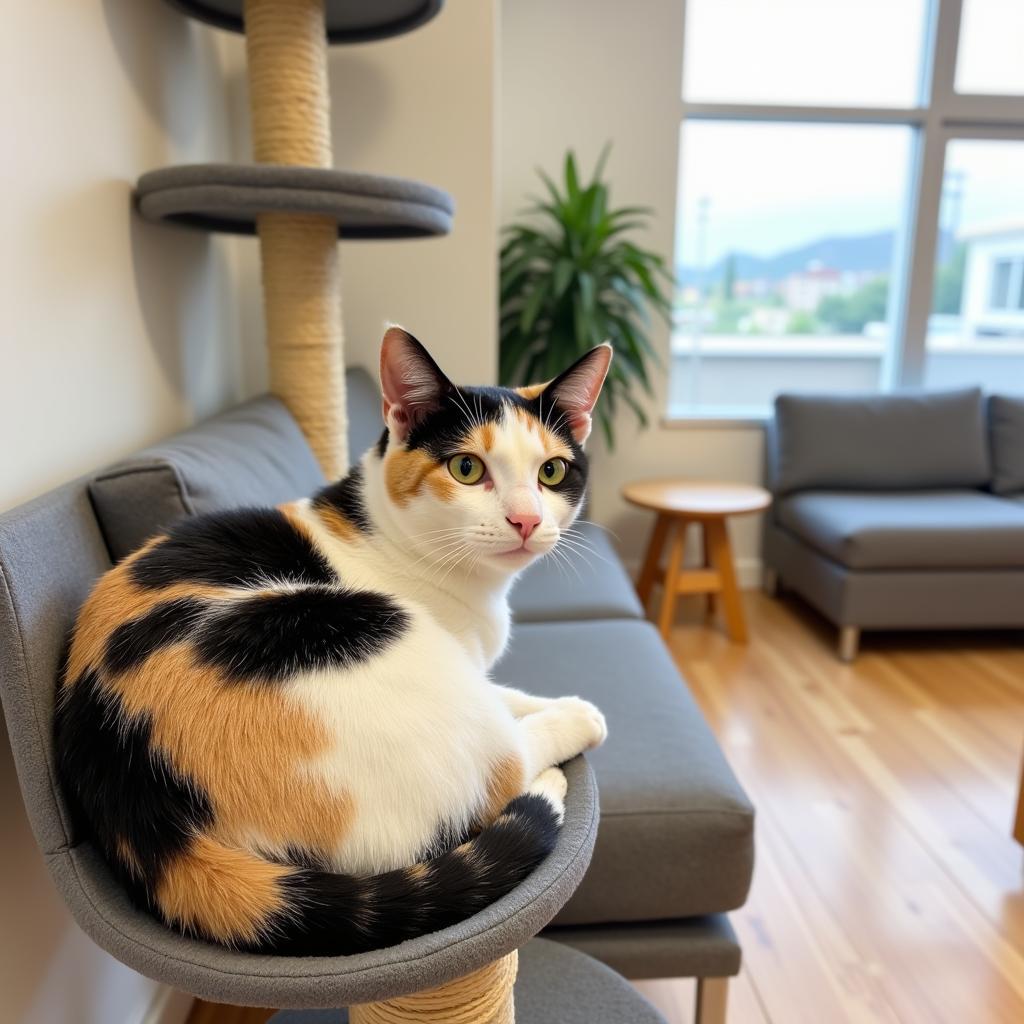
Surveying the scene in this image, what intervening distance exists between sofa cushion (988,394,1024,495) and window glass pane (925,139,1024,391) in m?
0.19

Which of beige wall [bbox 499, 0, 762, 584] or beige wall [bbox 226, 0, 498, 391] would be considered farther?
beige wall [bbox 499, 0, 762, 584]

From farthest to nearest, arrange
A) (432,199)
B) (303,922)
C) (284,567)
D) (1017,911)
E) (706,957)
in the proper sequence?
(1017,911) → (432,199) → (706,957) → (284,567) → (303,922)

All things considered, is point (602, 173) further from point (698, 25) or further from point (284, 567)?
point (284, 567)

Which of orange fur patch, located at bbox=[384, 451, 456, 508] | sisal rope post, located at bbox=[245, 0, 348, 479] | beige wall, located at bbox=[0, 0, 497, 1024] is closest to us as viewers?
orange fur patch, located at bbox=[384, 451, 456, 508]

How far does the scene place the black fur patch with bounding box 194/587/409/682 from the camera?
669mm

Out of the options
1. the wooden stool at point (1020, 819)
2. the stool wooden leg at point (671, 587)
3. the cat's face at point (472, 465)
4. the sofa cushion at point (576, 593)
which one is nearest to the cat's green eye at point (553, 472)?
the cat's face at point (472, 465)

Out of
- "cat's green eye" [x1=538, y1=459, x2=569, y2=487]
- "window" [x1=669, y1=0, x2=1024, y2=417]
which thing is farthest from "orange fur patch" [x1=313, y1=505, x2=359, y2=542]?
"window" [x1=669, y1=0, x2=1024, y2=417]

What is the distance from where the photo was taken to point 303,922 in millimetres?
611

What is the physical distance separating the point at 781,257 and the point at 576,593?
2.34 meters

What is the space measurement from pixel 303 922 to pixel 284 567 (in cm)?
Result: 35

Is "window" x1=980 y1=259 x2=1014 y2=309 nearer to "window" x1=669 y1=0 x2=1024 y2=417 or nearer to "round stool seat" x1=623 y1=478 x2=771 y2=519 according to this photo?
"window" x1=669 y1=0 x2=1024 y2=417

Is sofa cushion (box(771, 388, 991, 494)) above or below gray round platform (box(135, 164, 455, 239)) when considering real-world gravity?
below

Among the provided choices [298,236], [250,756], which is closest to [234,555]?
[250,756]

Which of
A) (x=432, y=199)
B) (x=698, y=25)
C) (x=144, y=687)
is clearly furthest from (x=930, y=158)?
(x=144, y=687)
